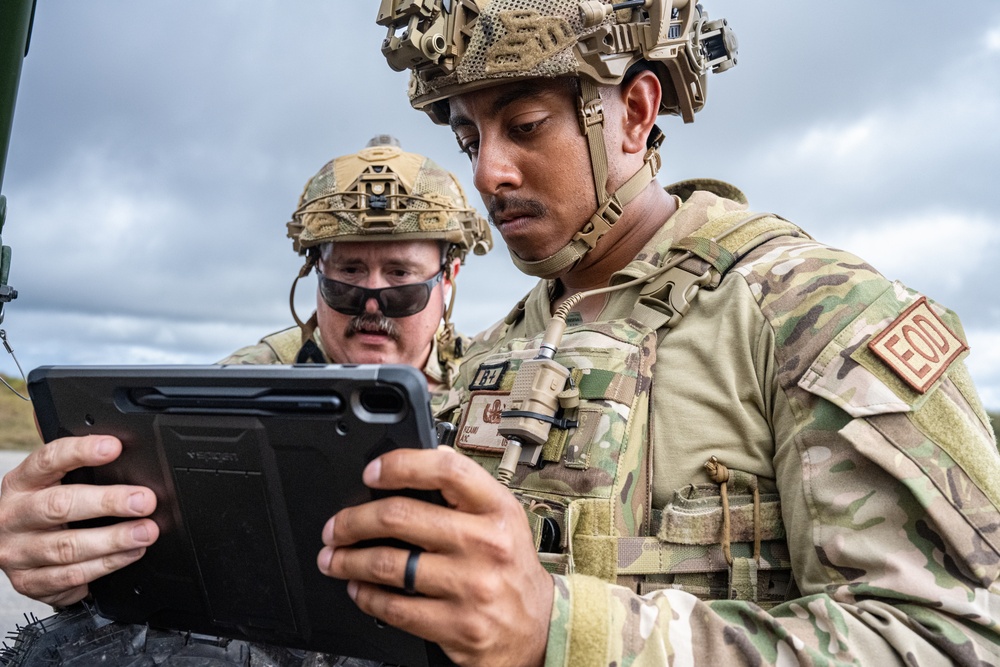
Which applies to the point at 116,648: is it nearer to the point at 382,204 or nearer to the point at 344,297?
the point at 344,297

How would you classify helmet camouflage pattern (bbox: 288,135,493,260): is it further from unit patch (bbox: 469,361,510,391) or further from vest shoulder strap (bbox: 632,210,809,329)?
vest shoulder strap (bbox: 632,210,809,329)

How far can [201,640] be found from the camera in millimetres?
2082

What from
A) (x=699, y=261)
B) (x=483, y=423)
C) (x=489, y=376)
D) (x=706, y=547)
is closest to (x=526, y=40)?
(x=699, y=261)

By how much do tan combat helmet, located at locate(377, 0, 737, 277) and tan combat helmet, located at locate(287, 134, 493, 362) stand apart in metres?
2.18

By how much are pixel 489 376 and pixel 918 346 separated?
1.16 metres

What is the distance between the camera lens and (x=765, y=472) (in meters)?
2.04

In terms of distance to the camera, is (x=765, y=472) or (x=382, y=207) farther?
(x=382, y=207)

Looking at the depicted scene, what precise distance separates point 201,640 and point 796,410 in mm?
1583

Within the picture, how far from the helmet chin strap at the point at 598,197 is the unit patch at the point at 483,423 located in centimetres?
51

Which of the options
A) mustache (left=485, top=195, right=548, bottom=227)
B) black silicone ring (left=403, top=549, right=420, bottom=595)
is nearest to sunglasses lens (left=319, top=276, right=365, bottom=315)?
mustache (left=485, top=195, right=548, bottom=227)

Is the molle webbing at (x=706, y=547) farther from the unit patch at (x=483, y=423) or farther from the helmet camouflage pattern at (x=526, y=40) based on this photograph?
the helmet camouflage pattern at (x=526, y=40)

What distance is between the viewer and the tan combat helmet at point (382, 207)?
16.3 ft

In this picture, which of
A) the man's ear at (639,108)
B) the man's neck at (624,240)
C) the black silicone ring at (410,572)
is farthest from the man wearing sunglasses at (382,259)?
the black silicone ring at (410,572)

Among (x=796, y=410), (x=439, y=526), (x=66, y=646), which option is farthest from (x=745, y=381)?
(x=66, y=646)
